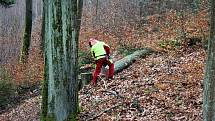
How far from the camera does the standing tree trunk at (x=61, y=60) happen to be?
959 centimetres

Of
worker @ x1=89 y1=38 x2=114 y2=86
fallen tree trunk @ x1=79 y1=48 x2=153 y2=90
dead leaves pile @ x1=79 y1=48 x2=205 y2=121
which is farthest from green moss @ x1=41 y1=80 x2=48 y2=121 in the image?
fallen tree trunk @ x1=79 y1=48 x2=153 y2=90

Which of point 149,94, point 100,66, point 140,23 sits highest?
point 140,23

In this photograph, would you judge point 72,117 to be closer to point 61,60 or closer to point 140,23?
point 61,60

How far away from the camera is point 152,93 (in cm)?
1118

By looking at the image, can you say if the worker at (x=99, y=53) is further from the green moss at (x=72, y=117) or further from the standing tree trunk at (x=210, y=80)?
the standing tree trunk at (x=210, y=80)

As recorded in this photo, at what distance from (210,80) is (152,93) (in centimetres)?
436

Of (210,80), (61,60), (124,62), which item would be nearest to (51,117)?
(61,60)

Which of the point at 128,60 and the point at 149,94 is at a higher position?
the point at 128,60

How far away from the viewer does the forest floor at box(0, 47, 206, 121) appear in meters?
9.93

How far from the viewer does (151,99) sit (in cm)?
1073

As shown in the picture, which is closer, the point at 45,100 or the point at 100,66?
the point at 45,100

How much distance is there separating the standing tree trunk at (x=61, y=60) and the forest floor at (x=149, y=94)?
724 millimetres

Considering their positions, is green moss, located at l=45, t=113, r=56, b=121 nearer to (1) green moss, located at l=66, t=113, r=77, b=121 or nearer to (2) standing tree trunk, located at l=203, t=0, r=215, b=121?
(1) green moss, located at l=66, t=113, r=77, b=121

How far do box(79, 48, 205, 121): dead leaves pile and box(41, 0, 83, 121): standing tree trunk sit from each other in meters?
0.68
